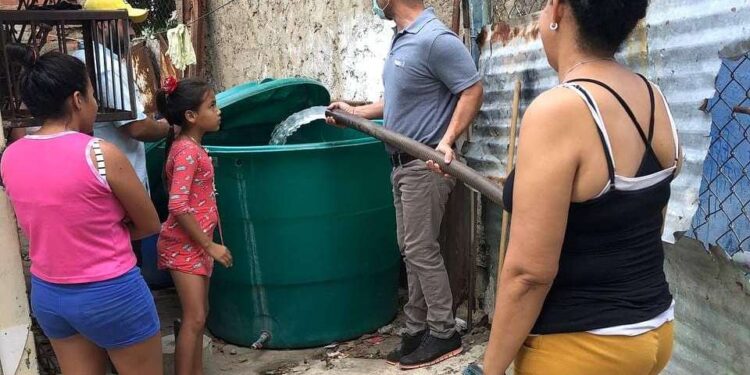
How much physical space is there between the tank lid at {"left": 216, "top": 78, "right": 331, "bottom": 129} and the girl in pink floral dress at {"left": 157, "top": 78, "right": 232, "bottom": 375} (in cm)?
66

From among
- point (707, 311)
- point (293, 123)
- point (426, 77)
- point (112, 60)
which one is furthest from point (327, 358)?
point (707, 311)

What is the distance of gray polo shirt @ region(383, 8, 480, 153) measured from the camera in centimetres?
306

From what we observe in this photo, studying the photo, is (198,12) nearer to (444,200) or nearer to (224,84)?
(224,84)

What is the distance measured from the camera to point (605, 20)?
4.22 ft

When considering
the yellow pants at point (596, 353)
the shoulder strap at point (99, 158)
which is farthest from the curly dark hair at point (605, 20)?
the shoulder strap at point (99, 158)

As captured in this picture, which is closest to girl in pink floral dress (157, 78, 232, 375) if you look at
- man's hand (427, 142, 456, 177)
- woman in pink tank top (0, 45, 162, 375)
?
woman in pink tank top (0, 45, 162, 375)

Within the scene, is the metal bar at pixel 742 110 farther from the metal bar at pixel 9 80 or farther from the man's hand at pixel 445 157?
the metal bar at pixel 9 80

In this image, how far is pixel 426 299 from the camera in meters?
3.34

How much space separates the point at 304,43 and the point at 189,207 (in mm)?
3244

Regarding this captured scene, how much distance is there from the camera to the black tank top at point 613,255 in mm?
1276

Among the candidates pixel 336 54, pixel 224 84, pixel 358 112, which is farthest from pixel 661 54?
pixel 224 84

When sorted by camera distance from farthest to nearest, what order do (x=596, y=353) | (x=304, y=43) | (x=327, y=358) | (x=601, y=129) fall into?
1. (x=304, y=43)
2. (x=327, y=358)
3. (x=596, y=353)
4. (x=601, y=129)

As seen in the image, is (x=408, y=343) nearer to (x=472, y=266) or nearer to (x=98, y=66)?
(x=472, y=266)

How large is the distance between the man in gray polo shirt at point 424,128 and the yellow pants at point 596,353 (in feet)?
5.33
